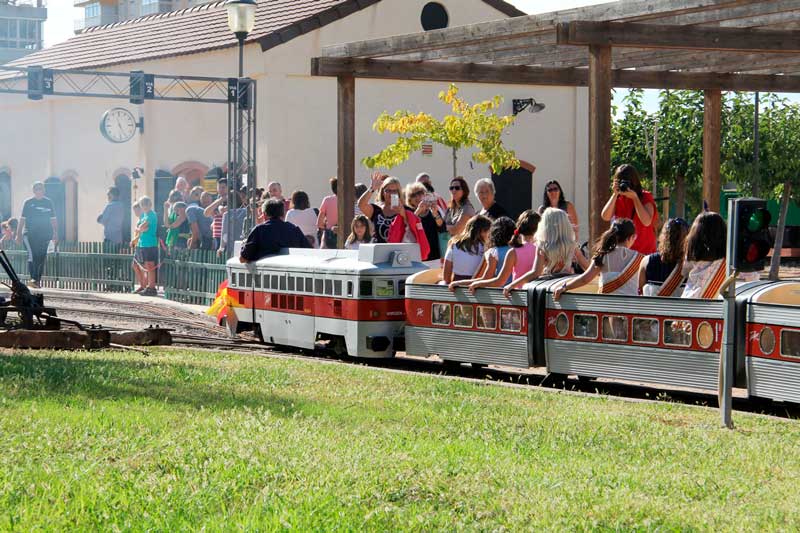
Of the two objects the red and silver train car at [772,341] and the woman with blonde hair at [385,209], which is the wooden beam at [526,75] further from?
the red and silver train car at [772,341]

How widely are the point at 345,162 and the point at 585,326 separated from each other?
8386mm

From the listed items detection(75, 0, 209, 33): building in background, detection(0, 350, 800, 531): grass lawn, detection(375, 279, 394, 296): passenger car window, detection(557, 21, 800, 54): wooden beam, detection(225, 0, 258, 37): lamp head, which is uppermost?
detection(75, 0, 209, 33): building in background

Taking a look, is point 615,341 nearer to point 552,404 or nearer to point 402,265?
point 552,404

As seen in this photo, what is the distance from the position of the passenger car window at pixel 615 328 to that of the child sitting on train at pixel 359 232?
4744mm

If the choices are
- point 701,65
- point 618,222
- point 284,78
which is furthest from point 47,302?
point 618,222

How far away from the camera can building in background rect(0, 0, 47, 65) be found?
129m

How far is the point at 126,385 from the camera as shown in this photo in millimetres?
11438

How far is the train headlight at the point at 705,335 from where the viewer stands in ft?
39.2

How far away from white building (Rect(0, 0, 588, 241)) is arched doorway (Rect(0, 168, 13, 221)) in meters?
2.44

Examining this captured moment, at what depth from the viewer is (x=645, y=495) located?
7.42 m

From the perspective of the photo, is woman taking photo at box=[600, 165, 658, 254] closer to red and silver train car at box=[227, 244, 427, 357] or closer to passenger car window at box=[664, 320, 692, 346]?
passenger car window at box=[664, 320, 692, 346]

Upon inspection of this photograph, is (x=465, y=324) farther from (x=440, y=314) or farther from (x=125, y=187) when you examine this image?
(x=125, y=187)

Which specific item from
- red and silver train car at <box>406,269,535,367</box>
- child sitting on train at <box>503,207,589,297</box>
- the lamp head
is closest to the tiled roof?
the lamp head

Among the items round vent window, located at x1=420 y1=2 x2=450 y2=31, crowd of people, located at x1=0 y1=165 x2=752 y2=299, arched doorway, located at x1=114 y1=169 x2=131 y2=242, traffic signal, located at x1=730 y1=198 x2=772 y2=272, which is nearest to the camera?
traffic signal, located at x1=730 y1=198 x2=772 y2=272
